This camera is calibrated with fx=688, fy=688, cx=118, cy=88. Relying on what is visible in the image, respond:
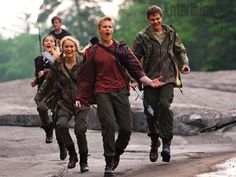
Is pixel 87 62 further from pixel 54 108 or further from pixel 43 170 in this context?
A: pixel 43 170

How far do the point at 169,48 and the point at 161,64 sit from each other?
239mm

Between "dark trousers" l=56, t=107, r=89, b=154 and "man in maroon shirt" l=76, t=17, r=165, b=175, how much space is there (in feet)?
1.68

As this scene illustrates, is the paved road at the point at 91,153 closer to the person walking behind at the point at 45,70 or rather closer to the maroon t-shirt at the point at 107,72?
the person walking behind at the point at 45,70

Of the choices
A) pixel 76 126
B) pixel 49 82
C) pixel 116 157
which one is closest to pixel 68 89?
pixel 49 82

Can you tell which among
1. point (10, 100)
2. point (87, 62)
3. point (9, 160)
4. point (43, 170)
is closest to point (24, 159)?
point (9, 160)

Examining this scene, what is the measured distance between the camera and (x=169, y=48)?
9102 mm

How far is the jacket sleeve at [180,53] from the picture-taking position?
360 inches

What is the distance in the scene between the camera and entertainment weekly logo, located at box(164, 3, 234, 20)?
4862 centimetres

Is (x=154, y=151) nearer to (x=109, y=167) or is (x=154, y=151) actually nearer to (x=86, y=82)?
(x=109, y=167)

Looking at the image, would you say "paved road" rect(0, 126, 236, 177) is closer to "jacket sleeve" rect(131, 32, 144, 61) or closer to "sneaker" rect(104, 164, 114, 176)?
"sneaker" rect(104, 164, 114, 176)

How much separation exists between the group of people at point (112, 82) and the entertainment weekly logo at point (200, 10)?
39.6m

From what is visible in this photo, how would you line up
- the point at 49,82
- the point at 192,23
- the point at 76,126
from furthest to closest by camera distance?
1. the point at 192,23
2. the point at 49,82
3. the point at 76,126

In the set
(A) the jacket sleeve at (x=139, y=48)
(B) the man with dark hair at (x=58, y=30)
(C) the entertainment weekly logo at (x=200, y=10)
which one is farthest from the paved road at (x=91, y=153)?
(C) the entertainment weekly logo at (x=200, y=10)

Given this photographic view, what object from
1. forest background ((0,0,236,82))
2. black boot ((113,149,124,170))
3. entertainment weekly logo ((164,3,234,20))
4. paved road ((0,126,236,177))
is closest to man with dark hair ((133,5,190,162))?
paved road ((0,126,236,177))
